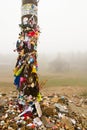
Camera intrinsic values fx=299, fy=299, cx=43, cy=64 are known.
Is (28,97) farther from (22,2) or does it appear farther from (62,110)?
(22,2)

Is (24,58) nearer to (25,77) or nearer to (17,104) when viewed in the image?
(25,77)

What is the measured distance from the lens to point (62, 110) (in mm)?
8703

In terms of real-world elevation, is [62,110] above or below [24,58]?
below

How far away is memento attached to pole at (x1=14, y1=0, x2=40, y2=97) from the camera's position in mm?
7746

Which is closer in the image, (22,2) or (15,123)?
(15,123)

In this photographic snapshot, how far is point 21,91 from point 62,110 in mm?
1540

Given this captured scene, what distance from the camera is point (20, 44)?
7.97 metres

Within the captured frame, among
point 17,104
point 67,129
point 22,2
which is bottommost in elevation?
point 67,129

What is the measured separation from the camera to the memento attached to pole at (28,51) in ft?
25.4

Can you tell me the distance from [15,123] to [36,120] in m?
0.53

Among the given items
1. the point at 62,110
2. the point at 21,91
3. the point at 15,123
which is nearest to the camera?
the point at 15,123

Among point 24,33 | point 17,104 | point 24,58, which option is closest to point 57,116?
point 17,104

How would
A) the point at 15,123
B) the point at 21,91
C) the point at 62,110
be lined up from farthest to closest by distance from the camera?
the point at 62,110
the point at 21,91
the point at 15,123

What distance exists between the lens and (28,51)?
7.86 meters
